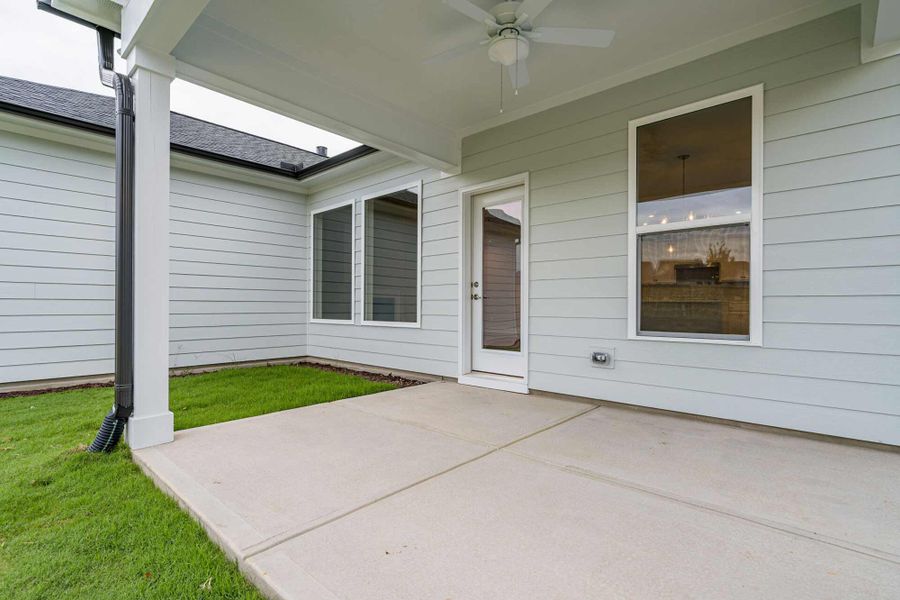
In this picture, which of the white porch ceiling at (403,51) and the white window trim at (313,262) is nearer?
the white porch ceiling at (403,51)

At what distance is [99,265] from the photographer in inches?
185

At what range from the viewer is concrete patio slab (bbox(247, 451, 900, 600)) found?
127 centimetres

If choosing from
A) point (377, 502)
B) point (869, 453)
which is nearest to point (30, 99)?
point (377, 502)

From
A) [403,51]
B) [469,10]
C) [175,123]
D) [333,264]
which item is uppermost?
[175,123]

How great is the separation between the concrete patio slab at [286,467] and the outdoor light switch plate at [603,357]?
155 cm

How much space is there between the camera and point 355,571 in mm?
1349

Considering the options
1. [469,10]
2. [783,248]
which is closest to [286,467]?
[469,10]

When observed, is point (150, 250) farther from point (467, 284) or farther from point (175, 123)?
point (175, 123)

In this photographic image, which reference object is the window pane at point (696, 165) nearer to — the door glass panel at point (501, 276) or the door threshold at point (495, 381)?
the door glass panel at point (501, 276)

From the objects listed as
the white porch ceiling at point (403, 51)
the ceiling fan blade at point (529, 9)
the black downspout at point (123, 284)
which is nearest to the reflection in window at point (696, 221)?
the white porch ceiling at point (403, 51)

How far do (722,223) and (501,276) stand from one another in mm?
2095

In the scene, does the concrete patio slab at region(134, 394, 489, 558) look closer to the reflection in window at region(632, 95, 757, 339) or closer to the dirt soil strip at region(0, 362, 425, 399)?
the dirt soil strip at region(0, 362, 425, 399)

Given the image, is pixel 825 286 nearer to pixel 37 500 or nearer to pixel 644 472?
pixel 644 472

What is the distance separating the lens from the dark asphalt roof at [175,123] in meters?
4.28
